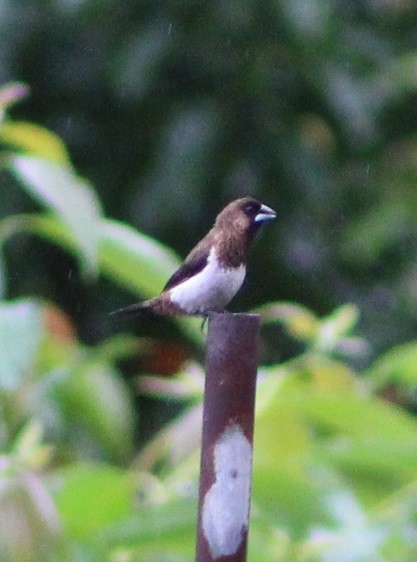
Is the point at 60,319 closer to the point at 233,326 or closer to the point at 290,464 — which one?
the point at 290,464

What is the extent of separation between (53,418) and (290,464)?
0.74 m

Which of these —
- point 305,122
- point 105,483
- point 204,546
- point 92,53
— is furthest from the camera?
point 305,122

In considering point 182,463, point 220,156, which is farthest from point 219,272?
point 220,156

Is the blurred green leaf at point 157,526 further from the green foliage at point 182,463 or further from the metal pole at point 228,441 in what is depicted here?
the metal pole at point 228,441

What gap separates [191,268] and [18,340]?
35 cm

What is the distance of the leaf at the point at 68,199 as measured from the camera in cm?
194

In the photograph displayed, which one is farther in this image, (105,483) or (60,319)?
(60,319)

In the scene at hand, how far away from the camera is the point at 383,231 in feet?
14.5

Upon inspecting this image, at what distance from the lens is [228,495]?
3.74ft

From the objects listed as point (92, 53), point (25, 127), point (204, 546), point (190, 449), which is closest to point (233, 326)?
point (204, 546)

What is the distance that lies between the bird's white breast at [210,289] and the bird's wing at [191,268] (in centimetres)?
2

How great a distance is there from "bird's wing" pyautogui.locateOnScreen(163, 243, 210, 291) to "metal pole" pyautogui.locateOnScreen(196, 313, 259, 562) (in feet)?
2.85

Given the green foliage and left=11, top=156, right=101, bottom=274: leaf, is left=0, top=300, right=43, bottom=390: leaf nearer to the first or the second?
the green foliage

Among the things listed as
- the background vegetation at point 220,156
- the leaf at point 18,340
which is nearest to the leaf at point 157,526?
the leaf at point 18,340
